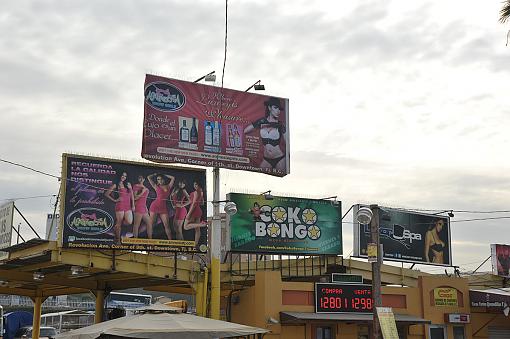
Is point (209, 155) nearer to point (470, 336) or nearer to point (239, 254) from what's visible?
point (239, 254)

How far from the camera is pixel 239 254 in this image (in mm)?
29531

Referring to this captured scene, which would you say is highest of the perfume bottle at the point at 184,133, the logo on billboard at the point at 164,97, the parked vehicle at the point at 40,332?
the logo on billboard at the point at 164,97

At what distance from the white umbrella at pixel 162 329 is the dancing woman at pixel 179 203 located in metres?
8.81

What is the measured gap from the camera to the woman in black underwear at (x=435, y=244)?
3531 centimetres

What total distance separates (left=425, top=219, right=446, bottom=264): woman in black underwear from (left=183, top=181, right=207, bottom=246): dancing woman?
14.5m

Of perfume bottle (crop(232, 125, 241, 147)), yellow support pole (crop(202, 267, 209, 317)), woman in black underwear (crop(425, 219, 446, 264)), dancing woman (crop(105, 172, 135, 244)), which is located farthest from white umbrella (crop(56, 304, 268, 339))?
woman in black underwear (crop(425, 219, 446, 264))

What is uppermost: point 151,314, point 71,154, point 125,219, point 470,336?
point 71,154

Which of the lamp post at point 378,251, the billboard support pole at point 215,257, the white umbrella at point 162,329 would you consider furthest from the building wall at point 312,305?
the white umbrella at point 162,329

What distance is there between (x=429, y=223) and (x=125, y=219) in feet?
58.9

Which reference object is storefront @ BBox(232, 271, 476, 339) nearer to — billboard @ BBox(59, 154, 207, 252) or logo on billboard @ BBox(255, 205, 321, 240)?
billboard @ BBox(59, 154, 207, 252)

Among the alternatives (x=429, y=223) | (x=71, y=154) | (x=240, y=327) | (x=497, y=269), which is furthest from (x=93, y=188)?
(x=497, y=269)

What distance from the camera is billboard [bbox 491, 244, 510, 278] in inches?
1587

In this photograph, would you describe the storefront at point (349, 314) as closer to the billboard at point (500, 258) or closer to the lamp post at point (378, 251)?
the lamp post at point (378, 251)

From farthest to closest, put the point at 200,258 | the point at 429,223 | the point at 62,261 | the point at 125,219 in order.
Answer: the point at 429,223 → the point at 200,258 → the point at 125,219 → the point at 62,261
